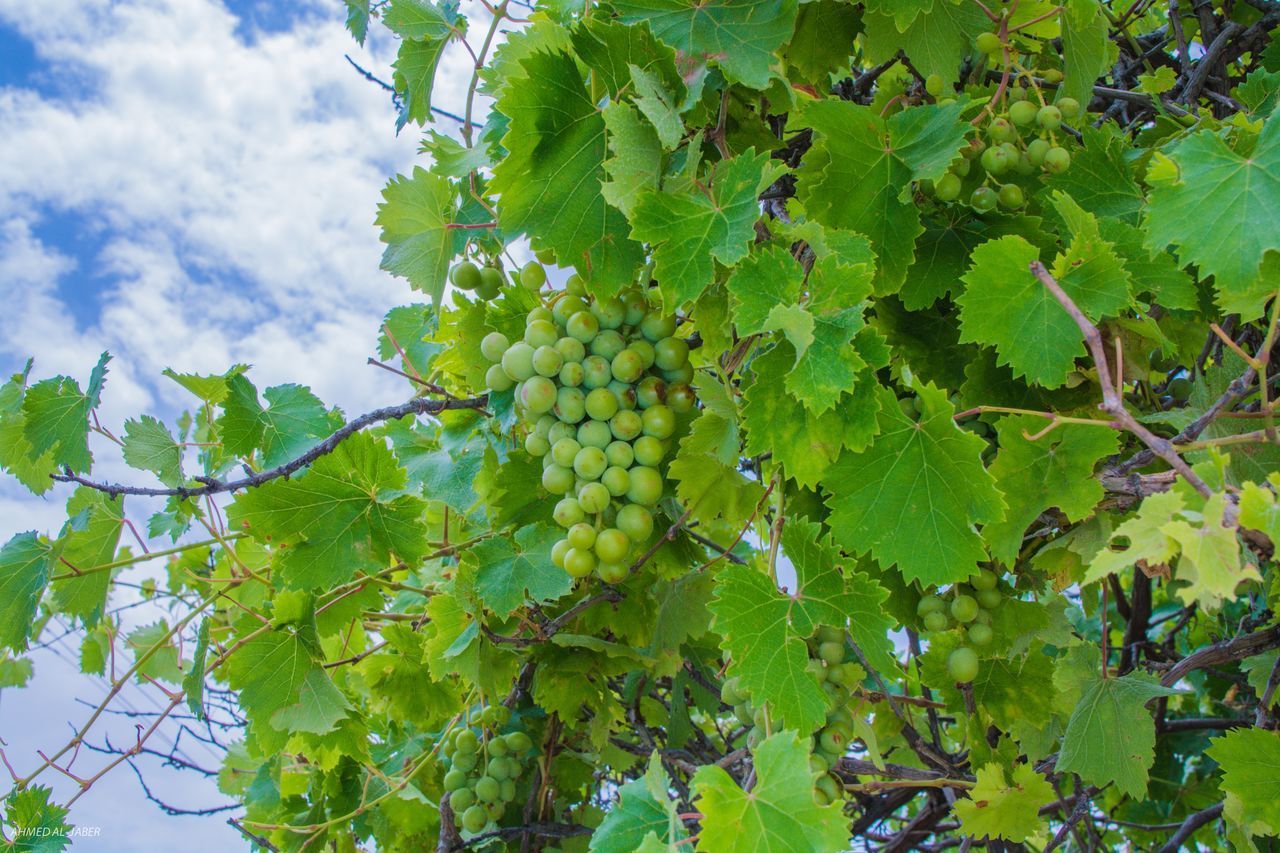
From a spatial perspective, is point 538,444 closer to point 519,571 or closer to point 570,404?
point 570,404

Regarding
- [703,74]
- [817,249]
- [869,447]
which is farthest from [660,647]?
[703,74]

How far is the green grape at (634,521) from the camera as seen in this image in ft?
4.18

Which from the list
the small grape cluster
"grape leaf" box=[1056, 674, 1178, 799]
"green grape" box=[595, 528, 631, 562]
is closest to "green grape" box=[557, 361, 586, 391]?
"green grape" box=[595, 528, 631, 562]

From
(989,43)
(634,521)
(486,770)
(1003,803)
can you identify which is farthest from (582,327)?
(486,770)

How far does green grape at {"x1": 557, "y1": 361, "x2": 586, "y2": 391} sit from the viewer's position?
4.22 ft

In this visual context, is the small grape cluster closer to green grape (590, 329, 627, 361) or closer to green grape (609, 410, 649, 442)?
green grape (609, 410, 649, 442)

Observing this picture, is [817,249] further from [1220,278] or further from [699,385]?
[1220,278]

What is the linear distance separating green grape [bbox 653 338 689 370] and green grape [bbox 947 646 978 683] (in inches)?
23.6

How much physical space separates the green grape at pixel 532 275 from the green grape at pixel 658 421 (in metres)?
0.32

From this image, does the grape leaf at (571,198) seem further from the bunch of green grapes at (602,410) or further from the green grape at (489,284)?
the green grape at (489,284)

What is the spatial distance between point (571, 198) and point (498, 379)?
0.97ft

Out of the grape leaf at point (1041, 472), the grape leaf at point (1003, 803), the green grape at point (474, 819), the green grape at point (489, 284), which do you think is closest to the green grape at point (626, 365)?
the green grape at point (489, 284)

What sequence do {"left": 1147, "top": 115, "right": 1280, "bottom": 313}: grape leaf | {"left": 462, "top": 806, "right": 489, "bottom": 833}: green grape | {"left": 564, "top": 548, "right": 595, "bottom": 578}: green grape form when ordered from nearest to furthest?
{"left": 1147, "top": 115, "right": 1280, "bottom": 313}: grape leaf < {"left": 564, "top": 548, "right": 595, "bottom": 578}: green grape < {"left": 462, "top": 806, "right": 489, "bottom": 833}: green grape

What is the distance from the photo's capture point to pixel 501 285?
159 cm
